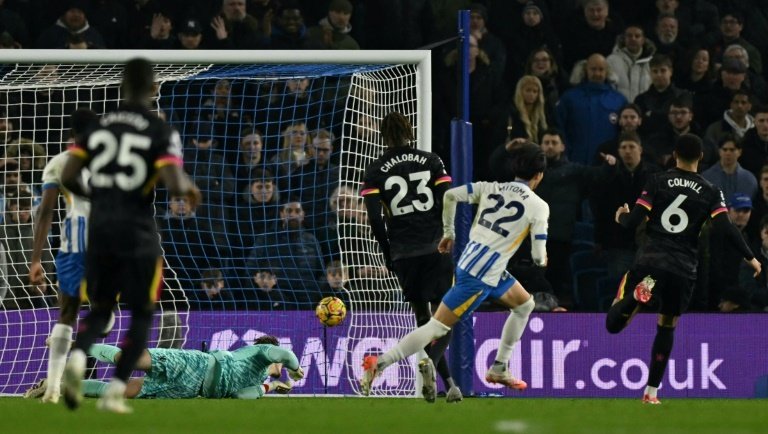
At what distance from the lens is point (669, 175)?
37.4 feet

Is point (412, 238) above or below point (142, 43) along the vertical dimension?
below

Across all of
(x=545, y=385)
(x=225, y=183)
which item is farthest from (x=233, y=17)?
(x=545, y=385)

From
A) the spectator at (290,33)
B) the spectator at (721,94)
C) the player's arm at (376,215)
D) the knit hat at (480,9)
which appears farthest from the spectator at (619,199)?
the player's arm at (376,215)

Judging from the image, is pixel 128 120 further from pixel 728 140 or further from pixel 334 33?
pixel 728 140

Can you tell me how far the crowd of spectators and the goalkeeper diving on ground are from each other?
182 centimetres

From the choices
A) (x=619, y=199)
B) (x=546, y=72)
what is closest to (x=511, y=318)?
(x=619, y=199)

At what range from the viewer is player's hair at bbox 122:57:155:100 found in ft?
25.7

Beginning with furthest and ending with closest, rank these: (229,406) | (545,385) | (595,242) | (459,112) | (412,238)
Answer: (595,242), (545,385), (459,112), (412,238), (229,406)

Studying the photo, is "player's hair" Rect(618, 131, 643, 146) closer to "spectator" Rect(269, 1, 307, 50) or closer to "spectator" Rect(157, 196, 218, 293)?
"spectator" Rect(269, 1, 307, 50)

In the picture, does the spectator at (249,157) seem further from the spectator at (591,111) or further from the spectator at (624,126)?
the spectator at (624,126)

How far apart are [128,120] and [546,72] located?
927cm

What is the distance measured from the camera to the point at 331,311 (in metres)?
13.1

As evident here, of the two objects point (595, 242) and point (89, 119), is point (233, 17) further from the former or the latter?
point (89, 119)

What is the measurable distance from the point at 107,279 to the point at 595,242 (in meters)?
8.76
